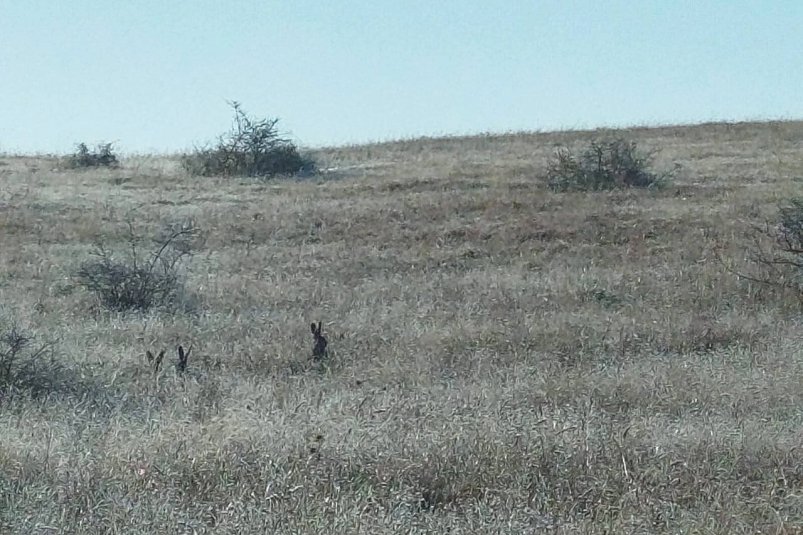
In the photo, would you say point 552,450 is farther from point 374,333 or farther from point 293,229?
point 293,229

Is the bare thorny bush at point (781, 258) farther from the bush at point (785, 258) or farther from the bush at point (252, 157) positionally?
the bush at point (252, 157)

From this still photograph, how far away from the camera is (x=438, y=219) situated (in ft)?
56.0

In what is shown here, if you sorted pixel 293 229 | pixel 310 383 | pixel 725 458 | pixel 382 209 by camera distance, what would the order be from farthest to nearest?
1. pixel 382 209
2. pixel 293 229
3. pixel 310 383
4. pixel 725 458

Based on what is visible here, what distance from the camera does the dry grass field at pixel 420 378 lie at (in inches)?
169

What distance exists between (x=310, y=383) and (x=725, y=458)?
3089mm

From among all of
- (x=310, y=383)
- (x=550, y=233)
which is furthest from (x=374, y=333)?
(x=550, y=233)

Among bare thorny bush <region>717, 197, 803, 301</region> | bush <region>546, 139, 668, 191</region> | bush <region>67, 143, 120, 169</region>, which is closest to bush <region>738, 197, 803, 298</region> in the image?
bare thorny bush <region>717, 197, 803, 301</region>

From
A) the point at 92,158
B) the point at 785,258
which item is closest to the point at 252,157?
the point at 92,158

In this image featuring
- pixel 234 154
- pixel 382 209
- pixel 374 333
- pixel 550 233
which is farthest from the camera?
pixel 234 154

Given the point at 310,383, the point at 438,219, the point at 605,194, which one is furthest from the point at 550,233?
the point at 310,383

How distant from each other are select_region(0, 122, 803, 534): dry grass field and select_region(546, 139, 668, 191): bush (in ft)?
5.03

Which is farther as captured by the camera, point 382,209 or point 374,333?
point 382,209

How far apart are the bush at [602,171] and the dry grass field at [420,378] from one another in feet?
5.03

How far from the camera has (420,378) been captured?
702 centimetres
